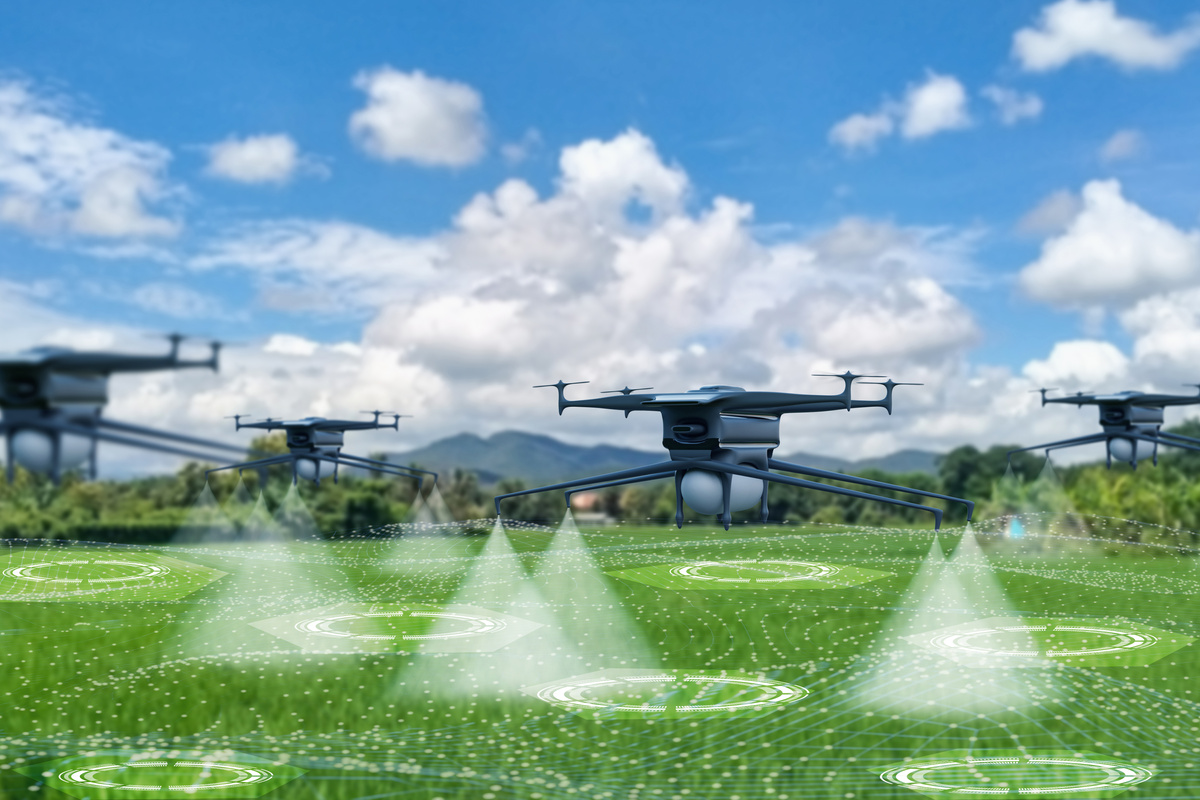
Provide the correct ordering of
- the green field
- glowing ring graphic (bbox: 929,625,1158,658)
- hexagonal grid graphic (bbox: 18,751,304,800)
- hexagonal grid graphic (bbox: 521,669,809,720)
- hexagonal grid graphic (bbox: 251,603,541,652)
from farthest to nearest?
hexagonal grid graphic (bbox: 251,603,541,652)
glowing ring graphic (bbox: 929,625,1158,658)
hexagonal grid graphic (bbox: 521,669,809,720)
the green field
hexagonal grid graphic (bbox: 18,751,304,800)

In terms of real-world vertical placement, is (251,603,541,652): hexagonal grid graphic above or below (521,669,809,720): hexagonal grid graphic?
above

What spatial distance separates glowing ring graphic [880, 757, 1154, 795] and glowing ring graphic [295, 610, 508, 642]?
1134 centimetres

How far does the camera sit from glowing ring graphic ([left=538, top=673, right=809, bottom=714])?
1616 centimetres

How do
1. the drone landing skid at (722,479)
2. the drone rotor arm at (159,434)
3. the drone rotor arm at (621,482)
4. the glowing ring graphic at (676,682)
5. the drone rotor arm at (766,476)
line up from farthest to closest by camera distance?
the glowing ring graphic at (676,682) < the drone rotor arm at (621,482) < the drone landing skid at (722,479) < the drone rotor arm at (766,476) < the drone rotor arm at (159,434)

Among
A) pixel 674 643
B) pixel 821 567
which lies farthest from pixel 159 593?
pixel 821 567

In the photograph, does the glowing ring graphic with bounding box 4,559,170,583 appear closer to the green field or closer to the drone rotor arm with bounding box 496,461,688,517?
the green field

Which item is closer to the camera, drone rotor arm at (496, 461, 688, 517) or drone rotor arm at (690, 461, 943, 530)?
drone rotor arm at (690, 461, 943, 530)

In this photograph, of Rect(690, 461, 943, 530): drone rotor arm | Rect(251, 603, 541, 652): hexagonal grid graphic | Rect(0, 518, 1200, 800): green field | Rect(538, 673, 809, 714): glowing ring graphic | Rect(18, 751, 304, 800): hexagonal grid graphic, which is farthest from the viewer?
Rect(251, 603, 541, 652): hexagonal grid graphic

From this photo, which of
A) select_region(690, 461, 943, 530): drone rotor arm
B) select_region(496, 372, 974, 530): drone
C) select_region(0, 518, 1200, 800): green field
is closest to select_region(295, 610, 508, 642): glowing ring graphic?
select_region(0, 518, 1200, 800): green field

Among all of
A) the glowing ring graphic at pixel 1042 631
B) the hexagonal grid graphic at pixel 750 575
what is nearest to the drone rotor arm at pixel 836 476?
the glowing ring graphic at pixel 1042 631

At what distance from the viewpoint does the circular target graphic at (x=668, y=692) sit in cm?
1625

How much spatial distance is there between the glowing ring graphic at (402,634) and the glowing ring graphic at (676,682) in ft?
17.2

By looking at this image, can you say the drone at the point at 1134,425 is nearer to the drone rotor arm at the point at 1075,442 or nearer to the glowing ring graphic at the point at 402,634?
the drone rotor arm at the point at 1075,442
